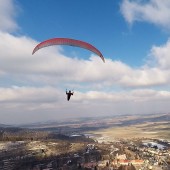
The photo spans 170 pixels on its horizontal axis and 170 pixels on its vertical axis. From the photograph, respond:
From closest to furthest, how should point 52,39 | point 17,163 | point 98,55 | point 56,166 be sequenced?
point 52,39 < point 98,55 < point 56,166 < point 17,163

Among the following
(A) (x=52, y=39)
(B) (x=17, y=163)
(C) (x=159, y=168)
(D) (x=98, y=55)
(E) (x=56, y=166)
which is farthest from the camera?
(B) (x=17, y=163)

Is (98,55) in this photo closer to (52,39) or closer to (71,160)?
(52,39)

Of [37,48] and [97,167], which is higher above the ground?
[37,48]

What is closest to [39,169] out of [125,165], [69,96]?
[125,165]

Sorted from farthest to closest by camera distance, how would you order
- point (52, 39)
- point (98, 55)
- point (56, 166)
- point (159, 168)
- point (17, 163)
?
point (17, 163), point (56, 166), point (159, 168), point (98, 55), point (52, 39)

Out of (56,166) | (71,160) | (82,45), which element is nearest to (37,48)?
(82,45)

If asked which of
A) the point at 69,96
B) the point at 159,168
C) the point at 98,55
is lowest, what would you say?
the point at 159,168

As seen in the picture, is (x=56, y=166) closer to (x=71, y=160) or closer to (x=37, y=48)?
(x=71, y=160)

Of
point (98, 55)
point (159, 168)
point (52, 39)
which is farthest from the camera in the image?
point (159, 168)

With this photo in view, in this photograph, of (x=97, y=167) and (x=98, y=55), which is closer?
(x=98, y=55)
